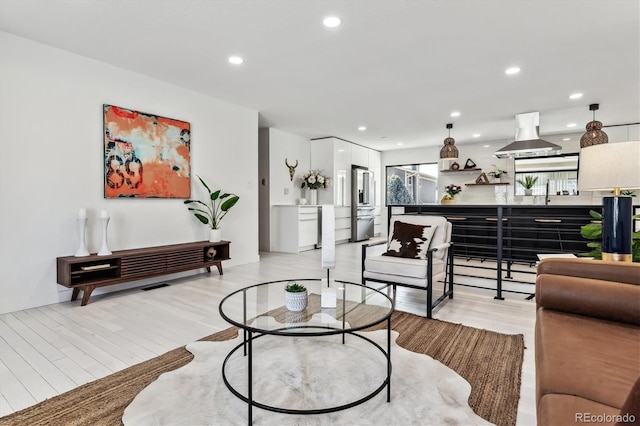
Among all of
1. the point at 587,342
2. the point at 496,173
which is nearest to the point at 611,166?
the point at 587,342

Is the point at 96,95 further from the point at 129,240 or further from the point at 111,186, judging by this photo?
the point at 129,240

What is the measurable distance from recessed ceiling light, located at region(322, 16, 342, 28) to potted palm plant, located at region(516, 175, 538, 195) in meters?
6.45

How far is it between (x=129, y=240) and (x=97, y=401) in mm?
2636

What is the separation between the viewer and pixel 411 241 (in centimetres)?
338

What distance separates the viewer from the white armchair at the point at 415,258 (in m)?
2.99

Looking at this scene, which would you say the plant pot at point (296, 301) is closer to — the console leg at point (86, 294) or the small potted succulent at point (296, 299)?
the small potted succulent at point (296, 299)

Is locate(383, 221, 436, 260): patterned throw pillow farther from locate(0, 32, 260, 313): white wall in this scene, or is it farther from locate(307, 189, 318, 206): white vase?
locate(307, 189, 318, 206): white vase

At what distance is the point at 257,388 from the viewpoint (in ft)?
5.78

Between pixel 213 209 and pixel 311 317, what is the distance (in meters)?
3.50

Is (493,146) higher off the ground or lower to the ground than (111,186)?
higher

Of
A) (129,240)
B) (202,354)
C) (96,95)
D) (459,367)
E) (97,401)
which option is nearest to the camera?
(97,401)

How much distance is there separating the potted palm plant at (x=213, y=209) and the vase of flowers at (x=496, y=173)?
6073mm

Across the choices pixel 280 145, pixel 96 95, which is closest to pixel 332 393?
pixel 96 95

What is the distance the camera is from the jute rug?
1571 millimetres
